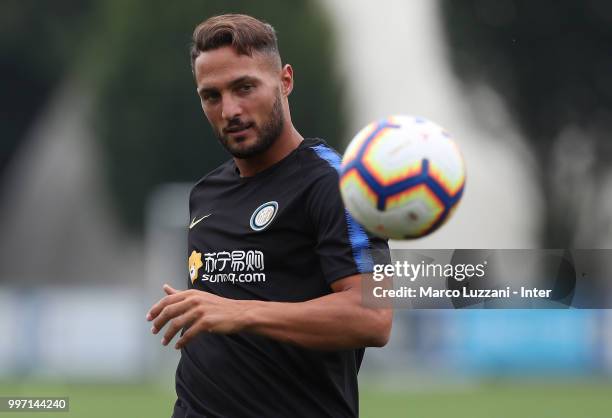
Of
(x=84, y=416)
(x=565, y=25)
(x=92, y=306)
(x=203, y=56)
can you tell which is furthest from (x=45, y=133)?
(x=203, y=56)

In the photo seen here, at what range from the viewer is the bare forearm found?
5.51m

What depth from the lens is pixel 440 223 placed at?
5.44m

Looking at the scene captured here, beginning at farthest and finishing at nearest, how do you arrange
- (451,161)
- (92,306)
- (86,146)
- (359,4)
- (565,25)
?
(86,146) → (359,4) → (565,25) → (92,306) → (451,161)

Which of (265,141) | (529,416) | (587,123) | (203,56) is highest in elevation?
(587,123)

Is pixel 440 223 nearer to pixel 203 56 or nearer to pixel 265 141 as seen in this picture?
pixel 265 141

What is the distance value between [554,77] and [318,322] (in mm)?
31962

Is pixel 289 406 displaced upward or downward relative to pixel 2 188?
downward

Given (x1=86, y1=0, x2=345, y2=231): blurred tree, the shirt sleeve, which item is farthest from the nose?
(x1=86, y1=0, x2=345, y2=231): blurred tree

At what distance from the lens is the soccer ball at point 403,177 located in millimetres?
5320

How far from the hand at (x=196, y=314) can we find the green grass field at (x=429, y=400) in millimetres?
10325

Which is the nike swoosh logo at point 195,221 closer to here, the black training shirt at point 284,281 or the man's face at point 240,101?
the black training shirt at point 284,281

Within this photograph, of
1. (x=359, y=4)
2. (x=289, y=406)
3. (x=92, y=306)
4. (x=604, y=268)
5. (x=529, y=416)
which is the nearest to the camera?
(x=289, y=406)

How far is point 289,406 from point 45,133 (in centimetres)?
4454

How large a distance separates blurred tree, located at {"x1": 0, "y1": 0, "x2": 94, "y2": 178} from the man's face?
43.5 metres
